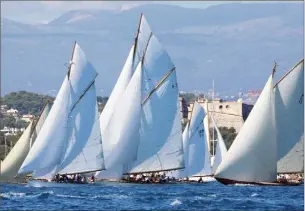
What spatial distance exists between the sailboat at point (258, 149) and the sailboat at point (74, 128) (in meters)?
10.9

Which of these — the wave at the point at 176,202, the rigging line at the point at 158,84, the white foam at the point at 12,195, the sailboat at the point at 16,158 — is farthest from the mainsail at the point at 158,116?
the wave at the point at 176,202

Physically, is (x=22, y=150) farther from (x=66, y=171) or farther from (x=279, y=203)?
(x=279, y=203)

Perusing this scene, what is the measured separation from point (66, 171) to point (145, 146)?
20.6 ft

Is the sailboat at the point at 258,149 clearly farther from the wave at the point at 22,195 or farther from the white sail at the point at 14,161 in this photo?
the white sail at the point at 14,161

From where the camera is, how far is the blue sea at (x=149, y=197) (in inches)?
3093

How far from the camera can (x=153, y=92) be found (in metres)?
105

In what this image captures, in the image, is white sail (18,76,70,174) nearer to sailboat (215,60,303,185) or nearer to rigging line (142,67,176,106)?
rigging line (142,67,176,106)

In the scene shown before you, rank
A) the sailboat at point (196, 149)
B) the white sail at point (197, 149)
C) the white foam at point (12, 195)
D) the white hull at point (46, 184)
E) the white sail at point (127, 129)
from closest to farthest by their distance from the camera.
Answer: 1. the white foam at point (12, 195)
2. the white hull at point (46, 184)
3. the white sail at point (127, 129)
4. the sailboat at point (196, 149)
5. the white sail at point (197, 149)

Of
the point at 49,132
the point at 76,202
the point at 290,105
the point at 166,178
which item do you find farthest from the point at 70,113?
the point at 76,202

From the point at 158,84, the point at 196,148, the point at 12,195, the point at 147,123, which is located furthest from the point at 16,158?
the point at 196,148

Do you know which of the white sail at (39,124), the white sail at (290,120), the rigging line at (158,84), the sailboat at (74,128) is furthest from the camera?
the white sail at (39,124)

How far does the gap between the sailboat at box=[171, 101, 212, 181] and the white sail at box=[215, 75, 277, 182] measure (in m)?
25.1

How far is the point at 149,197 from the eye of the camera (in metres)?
88.0

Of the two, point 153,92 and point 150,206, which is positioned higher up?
point 153,92
